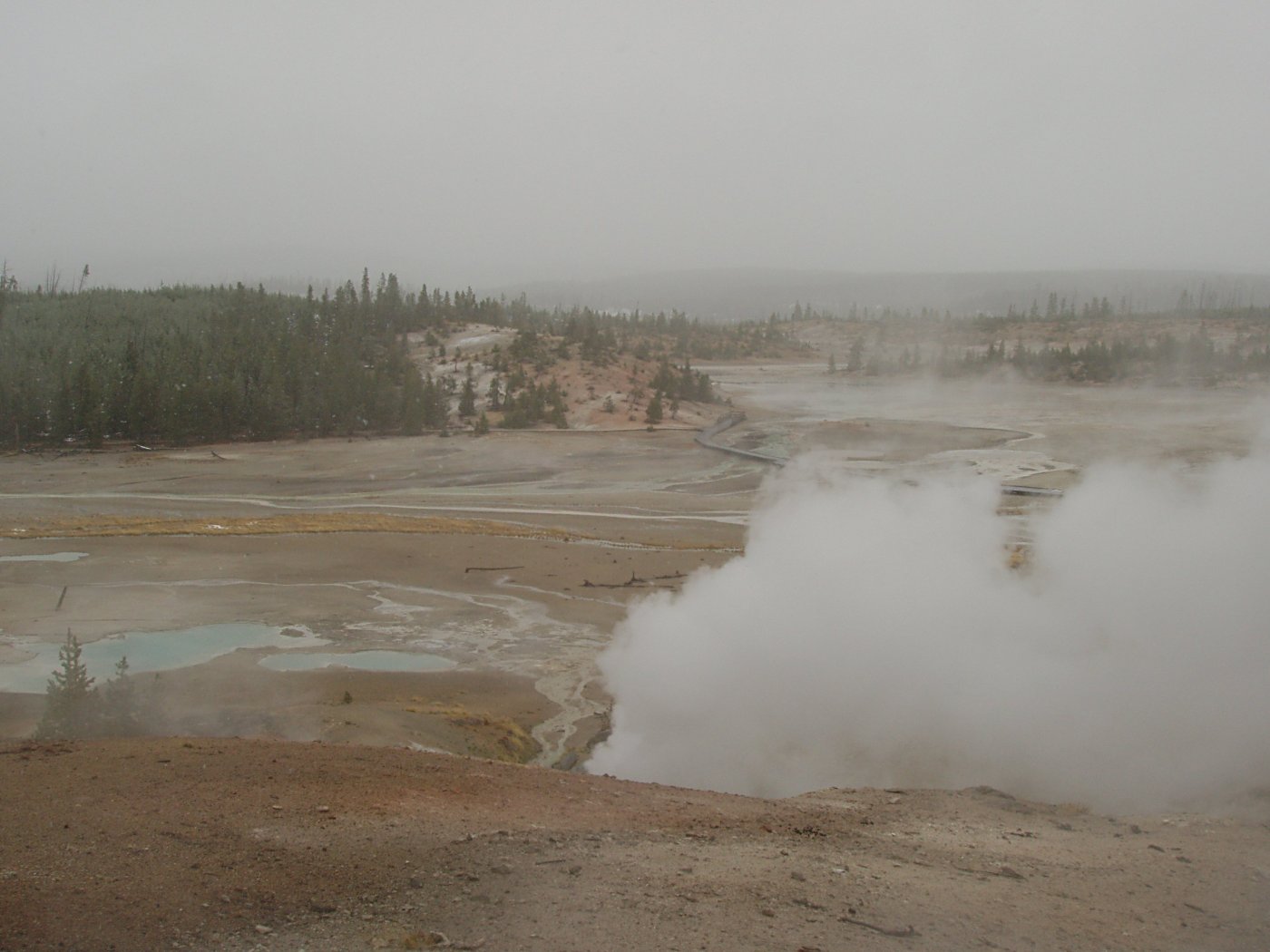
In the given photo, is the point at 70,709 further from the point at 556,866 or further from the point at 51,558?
the point at 51,558

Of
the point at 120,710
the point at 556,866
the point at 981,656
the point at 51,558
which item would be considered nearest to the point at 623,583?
the point at 981,656

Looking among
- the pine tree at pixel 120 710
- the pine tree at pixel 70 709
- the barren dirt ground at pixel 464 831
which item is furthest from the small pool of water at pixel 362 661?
the pine tree at pixel 70 709

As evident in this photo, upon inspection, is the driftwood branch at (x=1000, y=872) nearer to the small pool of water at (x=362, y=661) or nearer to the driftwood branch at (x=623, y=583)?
the small pool of water at (x=362, y=661)

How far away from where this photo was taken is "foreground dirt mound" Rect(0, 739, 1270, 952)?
Answer: 6578 millimetres

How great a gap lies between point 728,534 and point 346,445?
3574 cm

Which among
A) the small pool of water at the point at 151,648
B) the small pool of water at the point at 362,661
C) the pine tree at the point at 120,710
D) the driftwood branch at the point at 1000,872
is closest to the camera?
the driftwood branch at the point at 1000,872

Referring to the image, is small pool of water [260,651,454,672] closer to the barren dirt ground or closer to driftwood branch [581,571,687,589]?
the barren dirt ground

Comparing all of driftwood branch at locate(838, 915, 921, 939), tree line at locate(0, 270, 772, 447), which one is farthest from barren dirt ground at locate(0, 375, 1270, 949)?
tree line at locate(0, 270, 772, 447)

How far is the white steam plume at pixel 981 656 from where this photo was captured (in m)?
11.8

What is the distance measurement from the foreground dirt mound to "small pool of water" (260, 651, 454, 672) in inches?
290

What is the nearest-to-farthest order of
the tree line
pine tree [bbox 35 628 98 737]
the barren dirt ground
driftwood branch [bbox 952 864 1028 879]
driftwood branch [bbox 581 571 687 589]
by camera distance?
the barren dirt ground, driftwood branch [bbox 952 864 1028 879], pine tree [bbox 35 628 98 737], driftwood branch [bbox 581 571 687 589], the tree line

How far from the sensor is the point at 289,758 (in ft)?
34.7

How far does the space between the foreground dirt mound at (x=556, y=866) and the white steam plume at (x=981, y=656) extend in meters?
2.12

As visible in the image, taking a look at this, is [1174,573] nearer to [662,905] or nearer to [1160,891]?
[1160,891]
